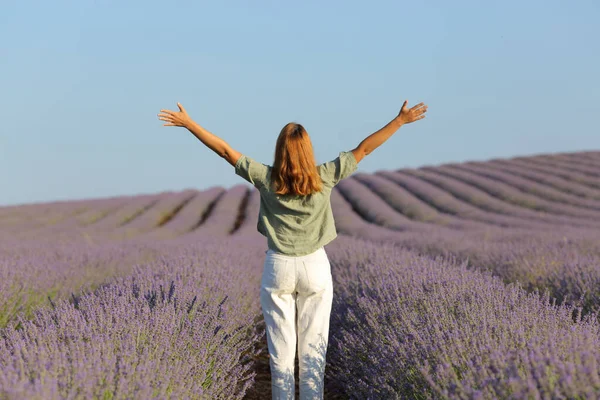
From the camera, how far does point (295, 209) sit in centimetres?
280

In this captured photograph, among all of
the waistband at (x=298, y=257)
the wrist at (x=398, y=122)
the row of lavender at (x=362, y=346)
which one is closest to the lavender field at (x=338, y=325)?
the row of lavender at (x=362, y=346)

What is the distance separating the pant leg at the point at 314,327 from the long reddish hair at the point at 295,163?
1.21 ft

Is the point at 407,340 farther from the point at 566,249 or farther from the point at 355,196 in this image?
the point at 355,196

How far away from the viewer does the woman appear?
8.91 ft

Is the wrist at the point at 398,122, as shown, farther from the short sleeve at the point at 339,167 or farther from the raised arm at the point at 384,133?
the short sleeve at the point at 339,167

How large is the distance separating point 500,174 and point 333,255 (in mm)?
18683

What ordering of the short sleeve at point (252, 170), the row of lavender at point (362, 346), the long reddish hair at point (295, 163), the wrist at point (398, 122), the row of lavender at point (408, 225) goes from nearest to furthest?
the row of lavender at point (362, 346) → the long reddish hair at point (295, 163) → the short sleeve at point (252, 170) → the wrist at point (398, 122) → the row of lavender at point (408, 225)

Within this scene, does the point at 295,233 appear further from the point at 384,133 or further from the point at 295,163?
the point at 384,133

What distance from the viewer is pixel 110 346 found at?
2.32 m

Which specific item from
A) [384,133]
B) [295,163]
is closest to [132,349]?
[295,163]

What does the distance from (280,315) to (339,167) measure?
83 centimetres

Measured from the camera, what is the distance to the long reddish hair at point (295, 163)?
2.67m

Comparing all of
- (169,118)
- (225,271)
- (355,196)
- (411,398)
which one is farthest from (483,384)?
(355,196)

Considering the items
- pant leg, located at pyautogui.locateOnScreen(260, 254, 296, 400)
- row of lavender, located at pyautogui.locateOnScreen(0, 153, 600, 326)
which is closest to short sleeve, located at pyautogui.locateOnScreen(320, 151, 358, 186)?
pant leg, located at pyautogui.locateOnScreen(260, 254, 296, 400)
